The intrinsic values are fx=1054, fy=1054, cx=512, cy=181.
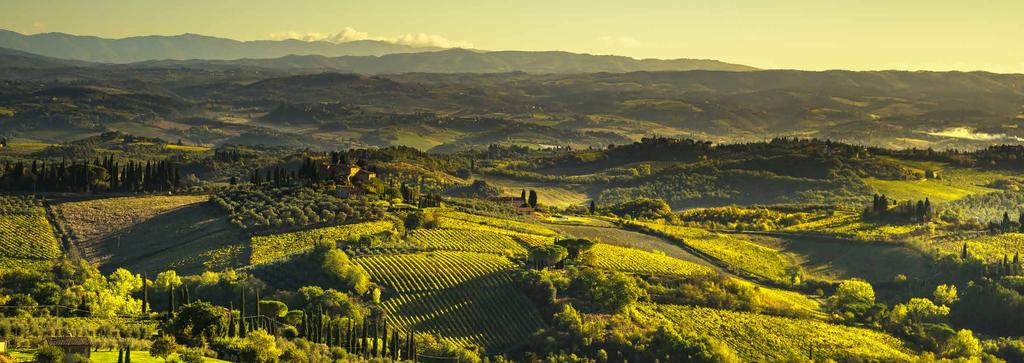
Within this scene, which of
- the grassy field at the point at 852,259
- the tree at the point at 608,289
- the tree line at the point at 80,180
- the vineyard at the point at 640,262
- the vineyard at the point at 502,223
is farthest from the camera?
the tree line at the point at 80,180

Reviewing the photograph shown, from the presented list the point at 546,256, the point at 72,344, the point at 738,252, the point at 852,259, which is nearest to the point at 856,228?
the point at 852,259

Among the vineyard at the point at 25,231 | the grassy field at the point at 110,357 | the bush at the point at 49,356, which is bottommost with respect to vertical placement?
the vineyard at the point at 25,231

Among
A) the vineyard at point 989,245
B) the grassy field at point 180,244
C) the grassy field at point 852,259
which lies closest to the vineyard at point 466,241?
the grassy field at point 180,244

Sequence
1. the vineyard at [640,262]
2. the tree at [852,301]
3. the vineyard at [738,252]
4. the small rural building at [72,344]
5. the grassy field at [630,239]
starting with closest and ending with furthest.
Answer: the small rural building at [72,344], the tree at [852,301], the vineyard at [640,262], the vineyard at [738,252], the grassy field at [630,239]

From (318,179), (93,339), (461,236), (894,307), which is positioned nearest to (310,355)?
(93,339)

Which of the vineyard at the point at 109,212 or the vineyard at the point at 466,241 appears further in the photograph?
the vineyard at the point at 109,212

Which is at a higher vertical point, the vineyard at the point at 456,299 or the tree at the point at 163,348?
the tree at the point at 163,348

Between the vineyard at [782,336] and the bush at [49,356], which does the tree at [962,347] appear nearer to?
the vineyard at [782,336]
